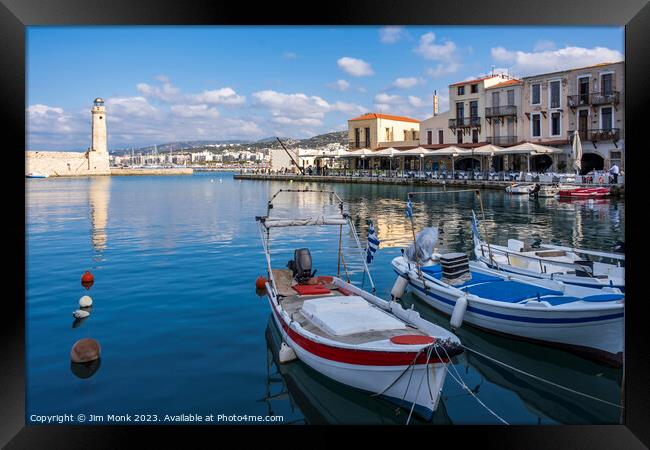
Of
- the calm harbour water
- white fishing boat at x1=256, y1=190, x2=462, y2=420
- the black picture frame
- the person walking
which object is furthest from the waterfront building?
the black picture frame

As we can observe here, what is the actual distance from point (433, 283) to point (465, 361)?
2245 millimetres

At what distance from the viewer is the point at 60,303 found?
10.7 m

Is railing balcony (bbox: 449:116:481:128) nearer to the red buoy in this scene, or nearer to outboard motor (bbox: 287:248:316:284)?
the red buoy

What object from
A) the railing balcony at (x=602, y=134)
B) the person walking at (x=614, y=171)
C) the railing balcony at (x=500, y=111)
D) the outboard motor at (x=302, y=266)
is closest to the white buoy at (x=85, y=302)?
the outboard motor at (x=302, y=266)

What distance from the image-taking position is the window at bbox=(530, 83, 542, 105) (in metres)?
35.7

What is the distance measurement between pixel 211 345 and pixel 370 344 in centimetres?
306

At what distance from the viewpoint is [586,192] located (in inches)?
1126

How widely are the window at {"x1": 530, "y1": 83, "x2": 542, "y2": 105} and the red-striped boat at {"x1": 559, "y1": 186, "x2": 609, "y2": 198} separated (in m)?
8.92

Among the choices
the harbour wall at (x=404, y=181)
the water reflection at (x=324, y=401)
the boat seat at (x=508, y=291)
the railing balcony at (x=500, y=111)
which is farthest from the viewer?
the railing balcony at (x=500, y=111)

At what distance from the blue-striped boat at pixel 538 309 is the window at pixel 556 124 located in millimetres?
28171

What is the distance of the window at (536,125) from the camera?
3606cm

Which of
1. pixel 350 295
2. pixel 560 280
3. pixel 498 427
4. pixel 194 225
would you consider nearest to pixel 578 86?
pixel 194 225

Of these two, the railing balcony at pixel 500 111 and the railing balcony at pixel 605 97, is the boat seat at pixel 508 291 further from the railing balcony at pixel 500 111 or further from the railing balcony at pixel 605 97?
the railing balcony at pixel 500 111
